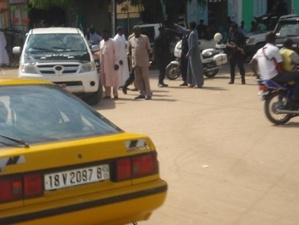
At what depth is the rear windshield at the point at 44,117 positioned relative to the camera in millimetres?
5070

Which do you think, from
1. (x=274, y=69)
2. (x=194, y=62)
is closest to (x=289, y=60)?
(x=274, y=69)

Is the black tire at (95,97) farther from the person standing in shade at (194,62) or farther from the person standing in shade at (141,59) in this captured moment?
the person standing in shade at (194,62)

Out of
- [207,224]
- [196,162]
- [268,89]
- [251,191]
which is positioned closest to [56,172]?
[207,224]

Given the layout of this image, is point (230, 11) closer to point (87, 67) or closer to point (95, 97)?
point (95, 97)

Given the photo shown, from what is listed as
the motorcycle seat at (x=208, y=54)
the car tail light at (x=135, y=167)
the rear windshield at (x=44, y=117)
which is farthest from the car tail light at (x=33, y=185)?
the motorcycle seat at (x=208, y=54)

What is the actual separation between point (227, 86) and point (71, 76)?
4.91 metres

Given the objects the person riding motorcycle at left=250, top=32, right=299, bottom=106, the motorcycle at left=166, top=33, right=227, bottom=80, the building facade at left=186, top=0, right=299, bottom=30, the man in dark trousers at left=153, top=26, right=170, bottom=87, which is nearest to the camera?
the person riding motorcycle at left=250, top=32, right=299, bottom=106

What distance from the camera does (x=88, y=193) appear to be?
15.8ft

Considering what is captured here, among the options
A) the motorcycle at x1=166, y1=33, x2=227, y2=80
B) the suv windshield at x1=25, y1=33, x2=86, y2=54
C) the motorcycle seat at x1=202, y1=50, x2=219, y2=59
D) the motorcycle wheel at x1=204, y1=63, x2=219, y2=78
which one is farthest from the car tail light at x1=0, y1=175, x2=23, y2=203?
the motorcycle wheel at x1=204, y1=63, x2=219, y2=78

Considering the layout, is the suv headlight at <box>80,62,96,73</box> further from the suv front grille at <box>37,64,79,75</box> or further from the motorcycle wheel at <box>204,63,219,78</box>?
the motorcycle wheel at <box>204,63,219,78</box>

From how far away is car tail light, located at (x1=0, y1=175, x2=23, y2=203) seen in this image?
4441 millimetres

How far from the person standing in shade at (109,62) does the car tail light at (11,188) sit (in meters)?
11.5

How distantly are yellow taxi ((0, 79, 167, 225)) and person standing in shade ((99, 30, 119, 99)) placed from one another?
10.3m

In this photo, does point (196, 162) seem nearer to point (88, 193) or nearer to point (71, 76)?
point (88, 193)
